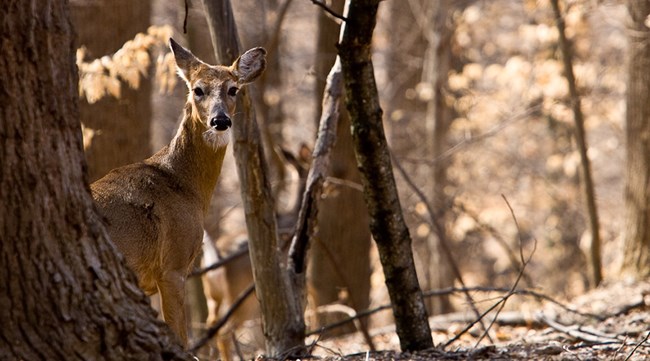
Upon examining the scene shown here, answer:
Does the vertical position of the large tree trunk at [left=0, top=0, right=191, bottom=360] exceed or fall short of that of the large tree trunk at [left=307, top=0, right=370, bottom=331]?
it exceeds it

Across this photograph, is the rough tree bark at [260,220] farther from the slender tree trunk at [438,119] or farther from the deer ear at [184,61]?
the slender tree trunk at [438,119]

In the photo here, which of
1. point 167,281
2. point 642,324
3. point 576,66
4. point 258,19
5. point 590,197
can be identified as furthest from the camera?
point 258,19

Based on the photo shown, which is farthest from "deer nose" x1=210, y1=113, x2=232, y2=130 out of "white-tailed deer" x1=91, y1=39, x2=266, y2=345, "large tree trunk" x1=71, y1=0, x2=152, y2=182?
"large tree trunk" x1=71, y1=0, x2=152, y2=182

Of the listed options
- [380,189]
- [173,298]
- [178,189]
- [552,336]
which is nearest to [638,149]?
[552,336]

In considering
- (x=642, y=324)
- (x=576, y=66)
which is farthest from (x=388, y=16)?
(x=642, y=324)

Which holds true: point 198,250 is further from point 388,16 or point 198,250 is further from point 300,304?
point 388,16

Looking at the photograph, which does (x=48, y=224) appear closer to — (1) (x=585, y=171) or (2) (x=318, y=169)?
(2) (x=318, y=169)

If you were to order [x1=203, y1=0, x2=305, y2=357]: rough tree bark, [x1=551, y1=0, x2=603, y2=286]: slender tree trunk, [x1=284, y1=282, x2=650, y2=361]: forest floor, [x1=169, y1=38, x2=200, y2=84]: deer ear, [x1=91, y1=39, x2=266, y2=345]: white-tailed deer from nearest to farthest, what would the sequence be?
[x1=284, y1=282, x2=650, y2=361]: forest floor < [x1=91, y1=39, x2=266, y2=345]: white-tailed deer < [x1=203, y1=0, x2=305, y2=357]: rough tree bark < [x1=169, y1=38, x2=200, y2=84]: deer ear < [x1=551, y1=0, x2=603, y2=286]: slender tree trunk

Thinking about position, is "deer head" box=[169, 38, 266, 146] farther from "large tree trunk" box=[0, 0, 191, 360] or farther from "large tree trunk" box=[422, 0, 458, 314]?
"large tree trunk" box=[422, 0, 458, 314]

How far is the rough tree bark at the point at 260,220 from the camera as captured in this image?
5.93 meters

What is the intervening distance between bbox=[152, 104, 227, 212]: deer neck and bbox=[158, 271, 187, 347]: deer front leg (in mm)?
692

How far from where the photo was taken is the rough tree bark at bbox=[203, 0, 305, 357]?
19.4ft

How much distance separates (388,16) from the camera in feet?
64.2

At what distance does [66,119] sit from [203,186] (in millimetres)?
2628
